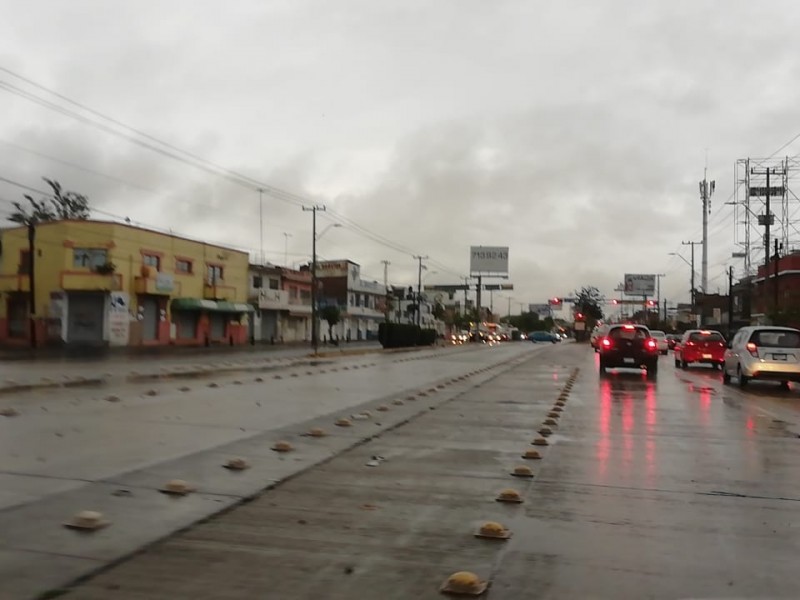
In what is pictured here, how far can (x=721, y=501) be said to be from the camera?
6820 mm

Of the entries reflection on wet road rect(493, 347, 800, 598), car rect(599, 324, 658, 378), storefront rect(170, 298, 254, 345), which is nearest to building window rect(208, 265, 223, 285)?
storefront rect(170, 298, 254, 345)

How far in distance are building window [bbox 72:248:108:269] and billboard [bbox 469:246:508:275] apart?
44718 mm

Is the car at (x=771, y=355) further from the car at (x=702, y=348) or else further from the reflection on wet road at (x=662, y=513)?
the car at (x=702, y=348)

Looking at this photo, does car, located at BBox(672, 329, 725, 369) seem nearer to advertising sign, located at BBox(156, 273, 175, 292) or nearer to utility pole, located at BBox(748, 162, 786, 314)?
utility pole, located at BBox(748, 162, 786, 314)

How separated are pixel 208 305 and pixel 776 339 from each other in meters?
42.2

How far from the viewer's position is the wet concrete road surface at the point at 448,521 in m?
4.62

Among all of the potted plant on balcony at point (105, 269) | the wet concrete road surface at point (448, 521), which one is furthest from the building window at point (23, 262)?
the wet concrete road surface at point (448, 521)

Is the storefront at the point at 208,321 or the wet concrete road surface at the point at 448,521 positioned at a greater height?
the storefront at the point at 208,321

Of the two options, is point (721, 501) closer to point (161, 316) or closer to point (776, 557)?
point (776, 557)

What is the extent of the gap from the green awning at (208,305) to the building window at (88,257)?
6695mm

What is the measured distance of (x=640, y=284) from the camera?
109 m

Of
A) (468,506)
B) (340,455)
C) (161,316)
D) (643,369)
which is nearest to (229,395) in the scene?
(340,455)

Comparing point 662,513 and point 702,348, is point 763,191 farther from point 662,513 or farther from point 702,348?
point 662,513

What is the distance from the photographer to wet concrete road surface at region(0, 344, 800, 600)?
4.62 m
